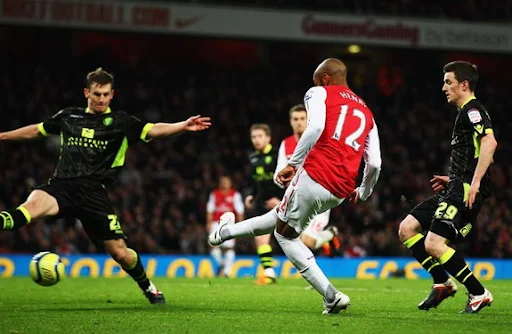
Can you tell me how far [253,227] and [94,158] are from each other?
5.57 ft

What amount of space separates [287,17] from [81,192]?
62.0ft

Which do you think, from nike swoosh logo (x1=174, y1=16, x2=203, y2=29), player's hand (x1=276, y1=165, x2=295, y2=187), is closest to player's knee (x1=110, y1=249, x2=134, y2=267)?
player's hand (x1=276, y1=165, x2=295, y2=187)

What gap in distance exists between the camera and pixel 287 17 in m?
26.3

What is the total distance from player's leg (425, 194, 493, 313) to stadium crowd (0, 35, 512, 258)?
10309mm

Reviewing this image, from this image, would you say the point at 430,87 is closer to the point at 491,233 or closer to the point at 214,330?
the point at 491,233

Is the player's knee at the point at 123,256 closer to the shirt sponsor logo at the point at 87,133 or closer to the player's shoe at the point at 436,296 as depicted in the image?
the shirt sponsor logo at the point at 87,133

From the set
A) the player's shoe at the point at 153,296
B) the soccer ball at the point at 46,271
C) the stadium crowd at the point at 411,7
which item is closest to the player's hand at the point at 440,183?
the player's shoe at the point at 153,296

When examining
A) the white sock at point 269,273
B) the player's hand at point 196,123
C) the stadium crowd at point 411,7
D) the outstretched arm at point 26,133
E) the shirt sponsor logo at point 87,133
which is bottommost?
the white sock at point 269,273

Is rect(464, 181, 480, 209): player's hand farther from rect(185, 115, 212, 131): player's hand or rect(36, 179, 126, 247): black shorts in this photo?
rect(36, 179, 126, 247): black shorts

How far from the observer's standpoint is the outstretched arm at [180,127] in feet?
25.6

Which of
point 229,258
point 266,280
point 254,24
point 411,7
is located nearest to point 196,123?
point 266,280

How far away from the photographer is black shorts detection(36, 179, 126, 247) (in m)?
8.11

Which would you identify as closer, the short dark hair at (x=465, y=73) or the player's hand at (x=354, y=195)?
the player's hand at (x=354, y=195)

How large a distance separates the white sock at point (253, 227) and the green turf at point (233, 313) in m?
0.66
